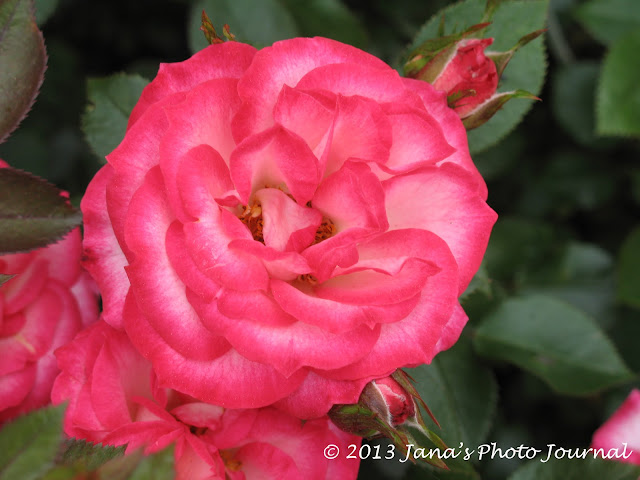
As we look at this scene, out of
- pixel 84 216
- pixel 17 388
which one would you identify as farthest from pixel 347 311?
pixel 17 388

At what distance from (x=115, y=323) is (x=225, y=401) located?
0.46 ft

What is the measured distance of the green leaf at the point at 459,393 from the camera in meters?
0.83

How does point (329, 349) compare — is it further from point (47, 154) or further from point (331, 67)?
point (47, 154)

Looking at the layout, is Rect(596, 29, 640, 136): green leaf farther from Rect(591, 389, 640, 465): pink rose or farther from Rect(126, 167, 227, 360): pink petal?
Rect(126, 167, 227, 360): pink petal

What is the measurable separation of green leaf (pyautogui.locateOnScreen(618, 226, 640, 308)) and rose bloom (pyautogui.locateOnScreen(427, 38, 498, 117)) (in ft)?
2.54

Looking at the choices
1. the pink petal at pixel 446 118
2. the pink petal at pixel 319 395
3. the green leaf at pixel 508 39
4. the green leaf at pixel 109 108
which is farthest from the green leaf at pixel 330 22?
the pink petal at pixel 319 395

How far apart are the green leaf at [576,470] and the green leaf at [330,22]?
76 cm

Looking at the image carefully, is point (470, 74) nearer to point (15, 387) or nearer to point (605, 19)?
point (15, 387)

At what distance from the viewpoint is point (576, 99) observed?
4.41 feet

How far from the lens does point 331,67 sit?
569mm

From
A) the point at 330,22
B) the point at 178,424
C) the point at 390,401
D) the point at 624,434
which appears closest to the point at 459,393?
the point at 624,434

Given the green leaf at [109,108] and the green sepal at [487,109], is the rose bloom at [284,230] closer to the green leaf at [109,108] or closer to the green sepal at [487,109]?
the green sepal at [487,109]

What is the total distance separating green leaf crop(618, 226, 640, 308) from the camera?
1.23m

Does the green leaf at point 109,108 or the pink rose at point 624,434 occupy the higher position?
the green leaf at point 109,108
